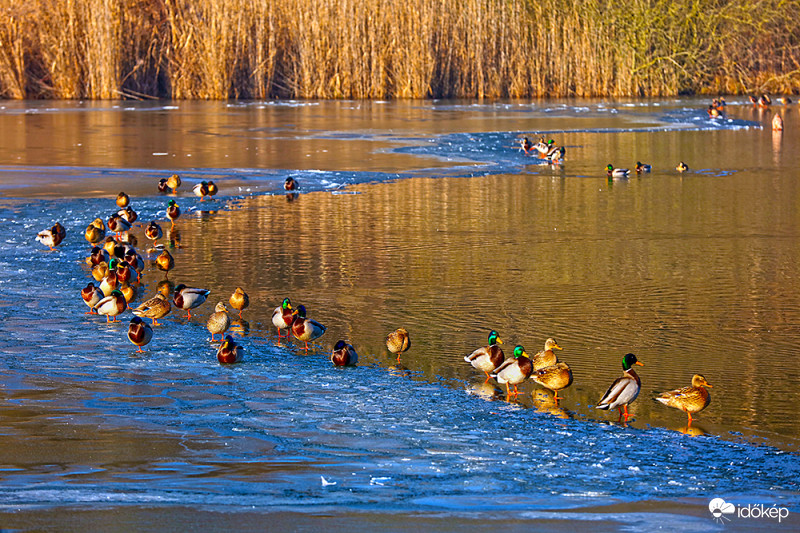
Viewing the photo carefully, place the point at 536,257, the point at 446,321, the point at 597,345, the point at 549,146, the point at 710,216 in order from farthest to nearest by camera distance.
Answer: the point at 549,146 → the point at 710,216 → the point at 536,257 → the point at 446,321 → the point at 597,345

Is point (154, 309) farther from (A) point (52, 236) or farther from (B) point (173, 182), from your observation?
(B) point (173, 182)

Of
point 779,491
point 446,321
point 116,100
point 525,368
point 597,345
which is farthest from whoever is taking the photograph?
point 116,100

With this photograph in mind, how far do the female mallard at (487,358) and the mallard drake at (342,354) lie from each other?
0.70m

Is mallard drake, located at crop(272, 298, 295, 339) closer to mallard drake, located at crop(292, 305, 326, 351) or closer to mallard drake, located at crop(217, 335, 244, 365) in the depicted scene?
mallard drake, located at crop(292, 305, 326, 351)

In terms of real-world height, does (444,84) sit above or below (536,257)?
above

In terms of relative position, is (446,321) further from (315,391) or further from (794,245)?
(794,245)

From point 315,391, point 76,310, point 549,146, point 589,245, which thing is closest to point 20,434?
point 315,391

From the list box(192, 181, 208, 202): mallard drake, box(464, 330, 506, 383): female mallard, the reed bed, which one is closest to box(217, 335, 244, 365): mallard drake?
box(464, 330, 506, 383): female mallard

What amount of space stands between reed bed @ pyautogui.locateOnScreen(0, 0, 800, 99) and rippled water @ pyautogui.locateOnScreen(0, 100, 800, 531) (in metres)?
15.8

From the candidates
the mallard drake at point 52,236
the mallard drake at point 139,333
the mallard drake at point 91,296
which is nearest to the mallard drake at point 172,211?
the mallard drake at point 52,236

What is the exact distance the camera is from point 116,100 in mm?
32250

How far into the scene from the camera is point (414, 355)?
6.91 metres

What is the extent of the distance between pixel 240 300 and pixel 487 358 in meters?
2.21

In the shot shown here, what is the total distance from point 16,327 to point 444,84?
26.1m
